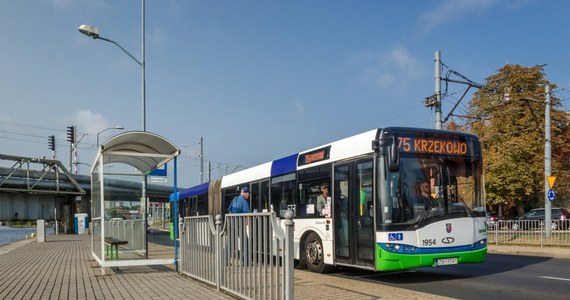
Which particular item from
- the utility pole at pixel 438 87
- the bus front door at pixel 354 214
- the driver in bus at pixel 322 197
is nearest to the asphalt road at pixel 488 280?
the bus front door at pixel 354 214

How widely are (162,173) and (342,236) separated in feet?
29.0

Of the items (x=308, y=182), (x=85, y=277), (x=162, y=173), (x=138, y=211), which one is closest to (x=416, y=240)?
(x=308, y=182)

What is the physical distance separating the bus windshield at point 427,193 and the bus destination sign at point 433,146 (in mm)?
106

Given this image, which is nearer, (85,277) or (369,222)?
(369,222)

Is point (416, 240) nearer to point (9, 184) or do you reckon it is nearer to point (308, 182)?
point (308, 182)

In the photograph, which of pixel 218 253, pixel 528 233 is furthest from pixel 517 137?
pixel 218 253

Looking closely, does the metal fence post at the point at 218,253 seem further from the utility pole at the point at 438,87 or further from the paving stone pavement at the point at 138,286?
the utility pole at the point at 438,87

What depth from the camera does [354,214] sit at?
10.4 m

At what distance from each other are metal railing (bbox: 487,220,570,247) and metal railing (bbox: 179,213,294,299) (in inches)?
507

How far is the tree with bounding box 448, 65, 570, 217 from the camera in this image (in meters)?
37.8

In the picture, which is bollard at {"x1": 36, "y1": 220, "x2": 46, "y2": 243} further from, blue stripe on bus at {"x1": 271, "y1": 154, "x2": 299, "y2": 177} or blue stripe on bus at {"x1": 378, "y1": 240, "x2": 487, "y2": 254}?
blue stripe on bus at {"x1": 378, "y1": 240, "x2": 487, "y2": 254}

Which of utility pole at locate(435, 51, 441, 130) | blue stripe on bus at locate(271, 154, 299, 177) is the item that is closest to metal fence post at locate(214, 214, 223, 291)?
blue stripe on bus at locate(271, 154, 299, 177)

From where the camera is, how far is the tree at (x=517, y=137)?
3775cm

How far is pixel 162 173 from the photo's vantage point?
17.6 metres
